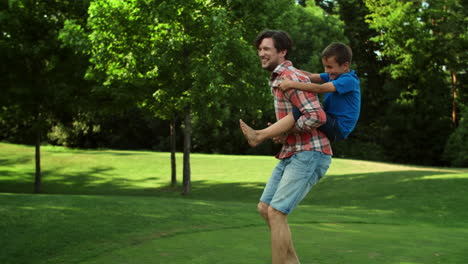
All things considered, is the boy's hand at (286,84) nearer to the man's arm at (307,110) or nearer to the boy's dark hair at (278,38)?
the man's arm at (307,110)

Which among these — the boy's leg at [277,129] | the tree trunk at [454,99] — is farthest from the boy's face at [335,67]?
the tree trunk at [454,99]

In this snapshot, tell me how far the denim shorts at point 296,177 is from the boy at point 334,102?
0.26 meters

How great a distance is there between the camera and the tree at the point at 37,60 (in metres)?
22.0

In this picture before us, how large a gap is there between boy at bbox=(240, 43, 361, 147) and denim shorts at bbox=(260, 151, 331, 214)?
0.26m

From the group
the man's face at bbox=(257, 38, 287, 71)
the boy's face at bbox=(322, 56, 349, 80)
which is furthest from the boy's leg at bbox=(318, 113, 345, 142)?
the man's face at bbox=(257, 38, 287, 71)

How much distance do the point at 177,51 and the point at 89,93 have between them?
5.17 meters

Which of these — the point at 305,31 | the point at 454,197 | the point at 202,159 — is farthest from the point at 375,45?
the point at 454,197

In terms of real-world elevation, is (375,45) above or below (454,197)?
above

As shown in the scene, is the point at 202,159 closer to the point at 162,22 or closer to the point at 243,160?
the point at 243,160

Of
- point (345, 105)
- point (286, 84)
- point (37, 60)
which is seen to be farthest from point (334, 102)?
point (37, 60)

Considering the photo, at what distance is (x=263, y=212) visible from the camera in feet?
16.8

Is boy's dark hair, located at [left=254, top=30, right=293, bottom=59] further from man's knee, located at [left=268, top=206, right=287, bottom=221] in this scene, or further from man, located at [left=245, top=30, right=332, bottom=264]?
man's knee, located at [left=268, top=206, right=287, bottom=221]

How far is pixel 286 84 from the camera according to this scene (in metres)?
4.65

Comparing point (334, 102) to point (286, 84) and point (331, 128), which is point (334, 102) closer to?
point (331, 128)
